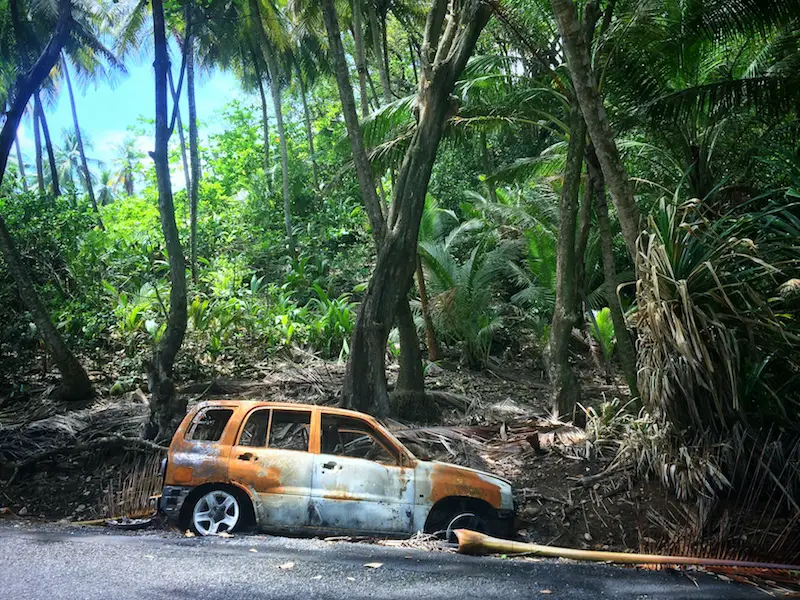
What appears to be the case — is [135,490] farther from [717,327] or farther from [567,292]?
[717,327]

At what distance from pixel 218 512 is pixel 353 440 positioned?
1.48 meters

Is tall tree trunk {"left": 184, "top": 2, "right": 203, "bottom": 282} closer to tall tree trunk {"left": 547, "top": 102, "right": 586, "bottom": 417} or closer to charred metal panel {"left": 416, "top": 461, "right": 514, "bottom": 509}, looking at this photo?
tall tree trunk {"left": 547, "top": 102, "right": 586, "bottom": 417}

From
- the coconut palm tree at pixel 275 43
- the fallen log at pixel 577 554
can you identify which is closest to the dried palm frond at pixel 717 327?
the fallen log at pixel 577 554

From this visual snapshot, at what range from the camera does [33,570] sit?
14.4 ft

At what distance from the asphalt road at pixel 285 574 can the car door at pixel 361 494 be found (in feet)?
1.58

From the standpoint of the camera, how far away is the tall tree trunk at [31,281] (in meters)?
9.78

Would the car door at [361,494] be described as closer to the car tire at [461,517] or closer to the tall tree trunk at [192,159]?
the car tire at [461,517]

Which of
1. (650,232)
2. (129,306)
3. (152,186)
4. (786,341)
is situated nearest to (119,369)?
(129,306)

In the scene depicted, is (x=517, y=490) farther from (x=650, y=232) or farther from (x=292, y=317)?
(x=292, y=317)

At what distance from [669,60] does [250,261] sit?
12152mm

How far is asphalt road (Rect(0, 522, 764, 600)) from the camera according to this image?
13.6 feet

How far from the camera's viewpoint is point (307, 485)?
19.3ft

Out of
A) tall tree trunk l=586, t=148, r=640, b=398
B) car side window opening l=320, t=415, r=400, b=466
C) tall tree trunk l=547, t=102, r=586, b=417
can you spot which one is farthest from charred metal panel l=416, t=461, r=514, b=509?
tall tree trunk l=547, t=102, r=586, b=417

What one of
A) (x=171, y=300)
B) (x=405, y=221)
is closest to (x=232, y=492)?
(x=171, y=300)
